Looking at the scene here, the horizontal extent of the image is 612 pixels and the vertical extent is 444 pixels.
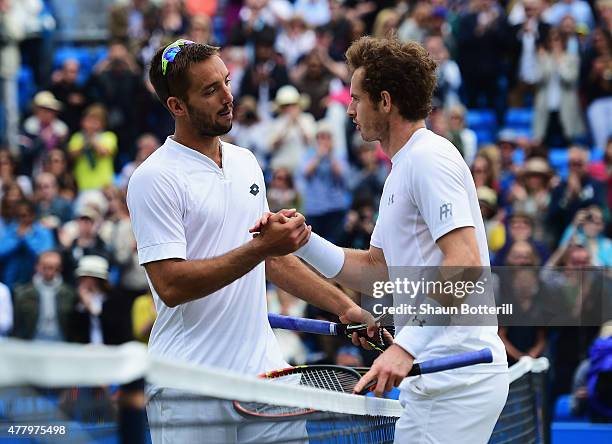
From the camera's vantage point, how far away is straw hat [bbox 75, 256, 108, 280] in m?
10.6

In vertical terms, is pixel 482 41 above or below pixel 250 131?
above

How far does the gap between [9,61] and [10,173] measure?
10.3ft

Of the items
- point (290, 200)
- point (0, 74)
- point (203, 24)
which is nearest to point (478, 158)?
point (290, 200)

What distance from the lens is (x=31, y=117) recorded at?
49.1ft

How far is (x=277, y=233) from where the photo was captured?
14.1 ft

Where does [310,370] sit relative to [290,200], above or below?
below

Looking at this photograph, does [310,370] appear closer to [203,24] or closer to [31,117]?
[203,24]

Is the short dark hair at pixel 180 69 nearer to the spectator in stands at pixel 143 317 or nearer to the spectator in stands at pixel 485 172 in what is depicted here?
the spectator in stands at pixel 143 317

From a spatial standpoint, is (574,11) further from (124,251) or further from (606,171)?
(124,251)

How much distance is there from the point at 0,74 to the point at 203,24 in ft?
10.3

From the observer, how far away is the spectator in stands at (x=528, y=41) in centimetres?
1377

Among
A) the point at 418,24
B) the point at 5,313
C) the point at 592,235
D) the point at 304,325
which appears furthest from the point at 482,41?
the point at 304,325

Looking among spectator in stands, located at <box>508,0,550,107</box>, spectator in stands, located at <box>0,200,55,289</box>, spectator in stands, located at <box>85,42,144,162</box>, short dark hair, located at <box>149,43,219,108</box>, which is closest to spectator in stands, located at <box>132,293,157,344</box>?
spectator in stands, located at <box>0,200,55,289</box>

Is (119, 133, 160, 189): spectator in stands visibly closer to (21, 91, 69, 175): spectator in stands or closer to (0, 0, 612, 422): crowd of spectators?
(0, 0, 612, 422): crowd of spectators
